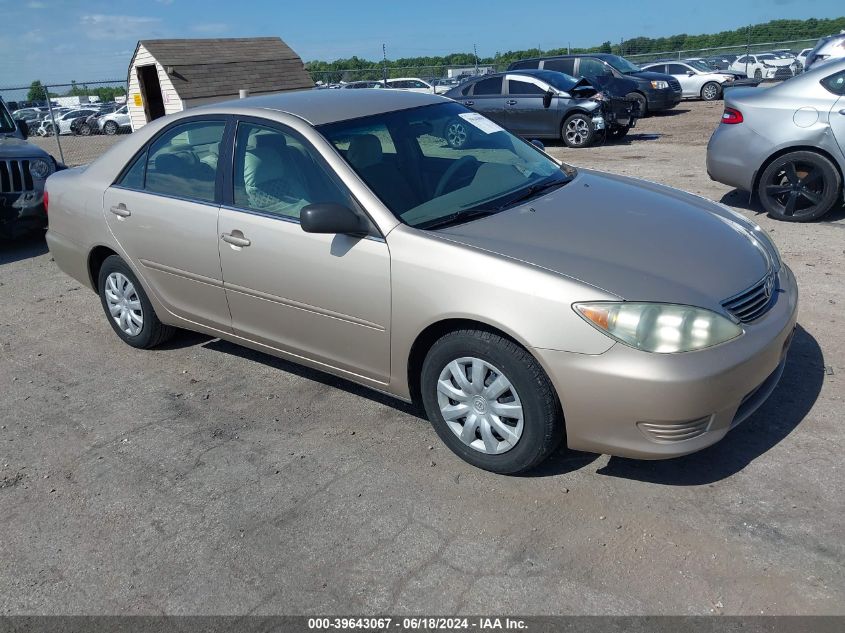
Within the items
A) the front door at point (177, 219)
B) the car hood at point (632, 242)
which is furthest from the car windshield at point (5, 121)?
the car hood at point (632, 242)

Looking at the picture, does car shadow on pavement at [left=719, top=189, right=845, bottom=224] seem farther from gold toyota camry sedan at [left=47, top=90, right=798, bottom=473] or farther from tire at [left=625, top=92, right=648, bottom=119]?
tire at [left=625, top=92, right=648, bottom=119]

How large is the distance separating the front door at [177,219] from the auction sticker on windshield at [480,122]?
1484 millimetres

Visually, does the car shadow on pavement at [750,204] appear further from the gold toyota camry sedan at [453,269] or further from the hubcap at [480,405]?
the hubcap at [480,405]

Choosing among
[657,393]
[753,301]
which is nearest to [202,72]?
[753,301]

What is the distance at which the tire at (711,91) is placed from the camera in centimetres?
2325

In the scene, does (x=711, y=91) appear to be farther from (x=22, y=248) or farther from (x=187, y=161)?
(x=187, y=161)

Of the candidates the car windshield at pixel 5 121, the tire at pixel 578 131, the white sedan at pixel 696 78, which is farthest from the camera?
the white sedan at pixel 696 78

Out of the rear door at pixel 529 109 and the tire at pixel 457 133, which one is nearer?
the tire at pixel 457 133

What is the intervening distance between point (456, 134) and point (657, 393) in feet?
7.10

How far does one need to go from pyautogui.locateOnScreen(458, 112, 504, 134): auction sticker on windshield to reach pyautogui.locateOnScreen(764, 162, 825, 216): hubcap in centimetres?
397

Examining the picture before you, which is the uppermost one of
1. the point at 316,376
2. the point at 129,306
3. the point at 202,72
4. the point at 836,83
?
the point at 836,83

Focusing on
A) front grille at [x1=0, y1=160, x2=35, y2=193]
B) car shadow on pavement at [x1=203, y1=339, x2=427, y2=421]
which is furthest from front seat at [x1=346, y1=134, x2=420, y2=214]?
front grille at [x1=0, y1=160, x2=35, y2=193]

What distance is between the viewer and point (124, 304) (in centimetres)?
512

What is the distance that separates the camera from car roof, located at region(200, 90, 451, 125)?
4.09 metres
